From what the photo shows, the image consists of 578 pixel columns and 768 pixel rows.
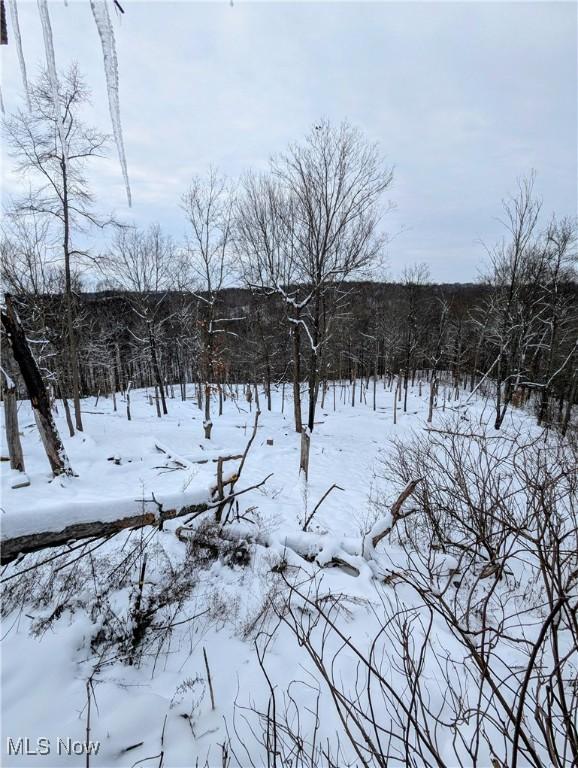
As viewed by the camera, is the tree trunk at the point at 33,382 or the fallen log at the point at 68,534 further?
the tree trunk at the point at 33,382

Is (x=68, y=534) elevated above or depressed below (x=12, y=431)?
above

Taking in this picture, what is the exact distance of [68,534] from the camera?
3.76 meters

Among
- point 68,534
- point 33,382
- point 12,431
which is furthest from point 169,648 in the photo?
point 12,431

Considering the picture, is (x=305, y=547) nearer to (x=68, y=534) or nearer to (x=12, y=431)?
(x=68, y=534)

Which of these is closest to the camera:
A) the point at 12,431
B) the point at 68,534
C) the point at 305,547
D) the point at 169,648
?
the point at 169,648

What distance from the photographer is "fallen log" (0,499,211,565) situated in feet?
11.5

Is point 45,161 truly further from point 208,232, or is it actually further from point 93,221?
point 208,232

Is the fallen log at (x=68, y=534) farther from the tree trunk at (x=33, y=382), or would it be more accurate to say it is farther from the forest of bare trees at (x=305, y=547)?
the tree trunk at (x=33, y=382)

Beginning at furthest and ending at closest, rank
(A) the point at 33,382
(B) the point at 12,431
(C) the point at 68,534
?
(B) the point at 12,431 → (A) the point at 33,382 → (C) the point at 68,534

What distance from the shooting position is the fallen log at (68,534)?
3.50m

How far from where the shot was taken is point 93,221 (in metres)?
12.4

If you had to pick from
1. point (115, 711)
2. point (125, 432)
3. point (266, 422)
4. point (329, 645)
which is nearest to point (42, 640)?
point (115, 711)

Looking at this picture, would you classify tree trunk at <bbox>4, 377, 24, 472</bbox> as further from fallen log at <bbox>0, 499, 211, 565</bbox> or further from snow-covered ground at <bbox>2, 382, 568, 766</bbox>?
fallen log at <bbox>0, 499, 211, 565</bbox>

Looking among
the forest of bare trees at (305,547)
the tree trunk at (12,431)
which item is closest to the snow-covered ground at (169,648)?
the forest of bare trees at (305,547)
